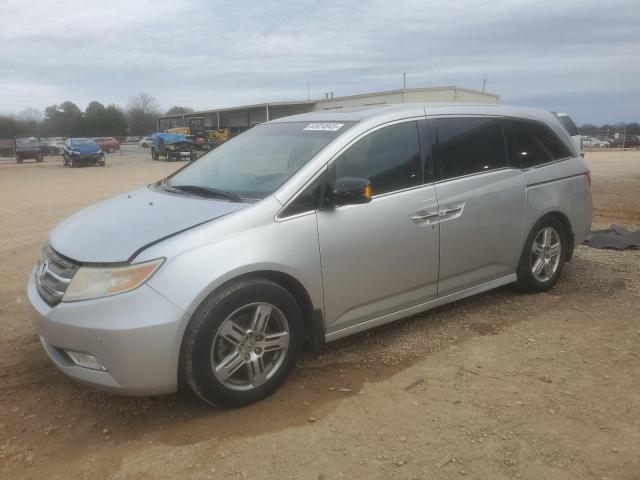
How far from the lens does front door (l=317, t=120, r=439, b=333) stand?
347 centimetres

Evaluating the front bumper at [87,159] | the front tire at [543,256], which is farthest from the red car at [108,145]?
the front tire at [543,256]

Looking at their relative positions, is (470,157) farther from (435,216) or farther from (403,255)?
(403,255)

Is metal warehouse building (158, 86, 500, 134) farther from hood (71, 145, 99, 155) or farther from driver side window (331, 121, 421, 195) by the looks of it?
driver side window (331, 121, 421, 195)

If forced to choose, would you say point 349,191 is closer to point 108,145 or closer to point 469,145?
point 469,145

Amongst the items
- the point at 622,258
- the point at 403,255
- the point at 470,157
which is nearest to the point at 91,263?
the point at 403,255

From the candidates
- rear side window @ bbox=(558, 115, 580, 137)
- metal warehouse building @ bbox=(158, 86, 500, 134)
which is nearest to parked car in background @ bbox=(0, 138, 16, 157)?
metal warehouse building @ bbox=(158, 86, 500, 134)

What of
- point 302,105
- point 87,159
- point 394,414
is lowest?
point 394,414

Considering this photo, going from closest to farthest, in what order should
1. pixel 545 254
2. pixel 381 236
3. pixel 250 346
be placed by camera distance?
pixel 250 346
pixel 381 236
pixel 545 254

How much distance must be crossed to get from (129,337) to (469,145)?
9.50 feet

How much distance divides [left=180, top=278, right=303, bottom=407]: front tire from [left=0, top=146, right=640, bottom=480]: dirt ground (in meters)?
0.16

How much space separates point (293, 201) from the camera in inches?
131

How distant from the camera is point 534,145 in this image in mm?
4820

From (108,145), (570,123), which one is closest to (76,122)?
(108,145)

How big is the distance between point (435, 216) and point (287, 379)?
1535 mm
